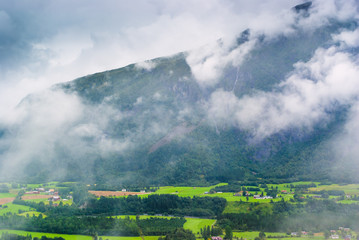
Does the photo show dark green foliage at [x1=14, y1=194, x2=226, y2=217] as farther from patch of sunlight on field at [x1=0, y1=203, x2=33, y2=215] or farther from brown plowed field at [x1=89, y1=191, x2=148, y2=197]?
brown plowed field at [x1=89, y1=191, x2=148, y2=197]

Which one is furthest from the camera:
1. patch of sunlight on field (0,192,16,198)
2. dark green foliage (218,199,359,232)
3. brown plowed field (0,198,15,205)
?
patch of sunlight on field (0,192,16,198)

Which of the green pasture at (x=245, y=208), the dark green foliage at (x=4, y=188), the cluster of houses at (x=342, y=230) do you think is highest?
the dark green foliage at (x=4, y=188)

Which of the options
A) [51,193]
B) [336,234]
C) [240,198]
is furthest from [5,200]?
[336,234]

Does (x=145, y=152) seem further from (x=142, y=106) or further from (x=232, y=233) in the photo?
(x=232, y=233)

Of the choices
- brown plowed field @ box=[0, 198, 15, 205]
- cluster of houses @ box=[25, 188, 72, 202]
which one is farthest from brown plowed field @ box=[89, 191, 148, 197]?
brown plowed field @ box=[0, 198, 15, 205]

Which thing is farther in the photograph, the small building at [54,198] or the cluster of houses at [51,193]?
the cluster of houses at [51,193]

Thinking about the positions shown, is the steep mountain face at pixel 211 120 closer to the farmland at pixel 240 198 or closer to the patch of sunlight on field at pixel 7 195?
the farmland at pixel 240 198

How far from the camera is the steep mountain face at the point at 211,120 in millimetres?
109188

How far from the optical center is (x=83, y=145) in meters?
134

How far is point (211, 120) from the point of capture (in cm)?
12900

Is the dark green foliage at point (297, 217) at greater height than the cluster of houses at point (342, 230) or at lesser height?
greater

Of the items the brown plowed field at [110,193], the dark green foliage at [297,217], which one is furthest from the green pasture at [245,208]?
the brown plowed field at [110,193]

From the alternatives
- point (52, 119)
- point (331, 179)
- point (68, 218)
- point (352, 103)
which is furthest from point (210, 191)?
point (52, 119)

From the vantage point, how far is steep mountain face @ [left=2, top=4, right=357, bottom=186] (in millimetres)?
109188
